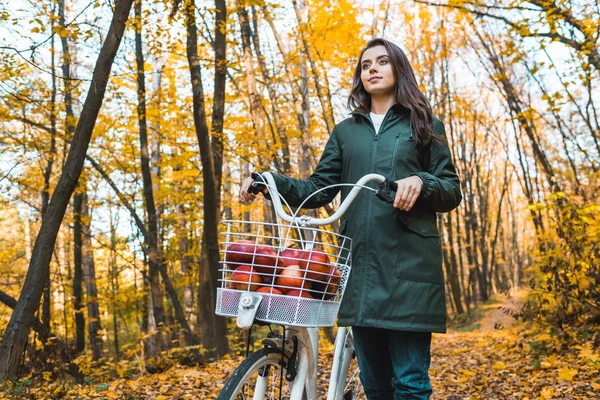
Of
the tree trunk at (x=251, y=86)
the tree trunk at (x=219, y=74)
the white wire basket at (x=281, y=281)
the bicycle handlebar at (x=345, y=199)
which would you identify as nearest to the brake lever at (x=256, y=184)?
the bicycle handlebar at (x=345, y=199)

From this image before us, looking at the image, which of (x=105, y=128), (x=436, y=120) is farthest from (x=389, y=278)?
(x=105, y=128)

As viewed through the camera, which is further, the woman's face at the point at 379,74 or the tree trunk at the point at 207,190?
the tree trunk at the point at 207,190

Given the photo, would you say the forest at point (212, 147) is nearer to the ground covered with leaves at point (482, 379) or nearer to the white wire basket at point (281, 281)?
the ground covered with leaves at point (482, 379)

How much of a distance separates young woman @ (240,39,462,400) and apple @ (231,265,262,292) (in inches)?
19.3

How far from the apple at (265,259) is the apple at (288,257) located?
0.07 feet

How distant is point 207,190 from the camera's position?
723 cm

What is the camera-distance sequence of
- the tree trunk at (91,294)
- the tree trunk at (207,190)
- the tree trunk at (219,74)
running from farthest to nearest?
the tree trunk at (91,294), the tree trunk at (219,74), the tree trunk at (207,190)

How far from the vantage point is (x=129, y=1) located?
16.2 feet

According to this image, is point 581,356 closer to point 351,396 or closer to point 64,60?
point 351,396

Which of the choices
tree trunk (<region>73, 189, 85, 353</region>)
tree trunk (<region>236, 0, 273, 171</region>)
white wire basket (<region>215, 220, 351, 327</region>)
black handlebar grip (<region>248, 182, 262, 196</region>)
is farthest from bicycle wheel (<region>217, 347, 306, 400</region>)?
tree trunk (<region>73, 189, 85, 353</region>)

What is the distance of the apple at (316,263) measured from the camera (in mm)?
1900

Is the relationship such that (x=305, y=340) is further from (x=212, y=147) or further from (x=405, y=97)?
(x=212, y=147)

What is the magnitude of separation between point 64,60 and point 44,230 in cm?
345

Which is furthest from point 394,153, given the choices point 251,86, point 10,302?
point 251,86
